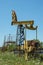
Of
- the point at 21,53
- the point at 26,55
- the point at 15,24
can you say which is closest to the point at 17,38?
the point at 15,24

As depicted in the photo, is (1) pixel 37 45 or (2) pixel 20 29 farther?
(2) pixel 20 29

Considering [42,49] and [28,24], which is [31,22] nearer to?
[28,24]

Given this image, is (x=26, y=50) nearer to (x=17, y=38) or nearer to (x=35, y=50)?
(x=35, y=50)

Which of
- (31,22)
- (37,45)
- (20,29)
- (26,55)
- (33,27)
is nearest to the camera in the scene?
(26,55)

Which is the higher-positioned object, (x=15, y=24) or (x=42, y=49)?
(x=15, y=24)

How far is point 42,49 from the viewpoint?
20.1 meters

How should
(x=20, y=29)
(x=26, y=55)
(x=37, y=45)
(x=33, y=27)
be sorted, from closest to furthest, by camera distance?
(x=26, y=55) → (x=37, y=45) → (x=33, y=27) → (x=20, y=29)

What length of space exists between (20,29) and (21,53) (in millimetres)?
4879

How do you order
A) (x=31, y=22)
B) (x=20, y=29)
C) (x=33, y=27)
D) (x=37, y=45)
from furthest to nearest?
(x=20, y=29), (x=33, y=27), (x=31, y=22), (x=37, y=45)

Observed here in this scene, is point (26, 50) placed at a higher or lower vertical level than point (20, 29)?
lower

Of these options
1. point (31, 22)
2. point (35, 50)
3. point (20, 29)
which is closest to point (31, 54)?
point (35, 50)

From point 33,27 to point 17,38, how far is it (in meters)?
3.22

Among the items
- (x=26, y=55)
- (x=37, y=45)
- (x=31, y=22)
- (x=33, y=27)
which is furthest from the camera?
(x=33, y=27)

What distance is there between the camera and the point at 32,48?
60.7 feet
